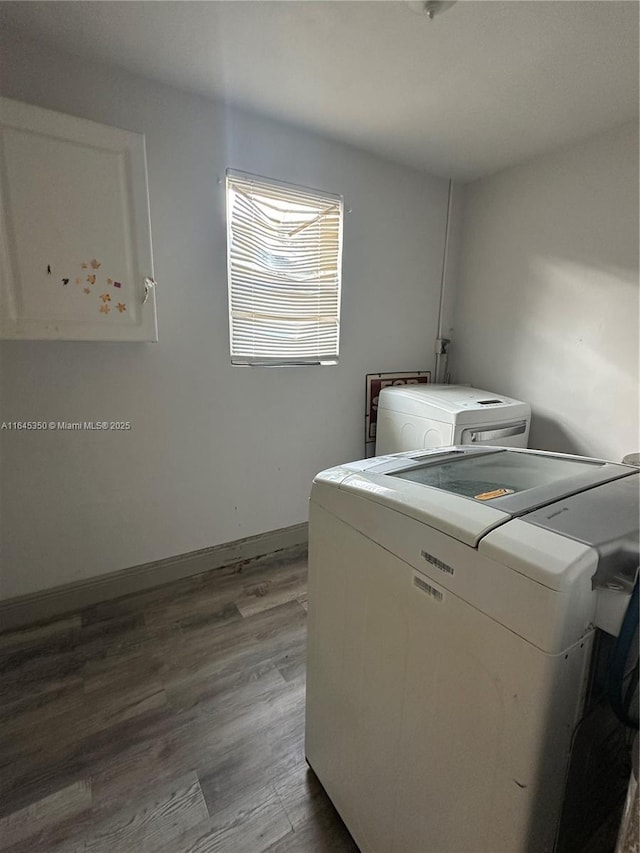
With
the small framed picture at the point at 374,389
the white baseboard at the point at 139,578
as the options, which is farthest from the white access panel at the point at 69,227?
the small framed picture at the point at 374,389

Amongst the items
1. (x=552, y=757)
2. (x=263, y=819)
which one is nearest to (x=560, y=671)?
(x=552, y=757)

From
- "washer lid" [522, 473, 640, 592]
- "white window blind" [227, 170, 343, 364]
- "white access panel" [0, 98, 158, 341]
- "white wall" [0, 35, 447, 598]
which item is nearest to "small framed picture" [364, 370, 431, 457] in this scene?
"white wall" [0, 35, 447, 598]

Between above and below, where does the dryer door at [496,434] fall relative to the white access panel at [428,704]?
above

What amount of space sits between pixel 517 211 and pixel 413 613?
2444 millimetres

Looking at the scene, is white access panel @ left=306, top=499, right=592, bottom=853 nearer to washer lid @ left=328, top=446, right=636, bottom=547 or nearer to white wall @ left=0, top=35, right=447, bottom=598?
washer lid @ left=328, top=446, right=636, bottom=547

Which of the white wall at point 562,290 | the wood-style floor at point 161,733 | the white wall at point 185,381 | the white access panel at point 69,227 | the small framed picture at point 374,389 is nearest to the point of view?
the wood-style floor at point 161,733

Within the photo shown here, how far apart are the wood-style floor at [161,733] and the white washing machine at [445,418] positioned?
1.04 meters

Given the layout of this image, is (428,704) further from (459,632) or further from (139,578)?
(139,578)

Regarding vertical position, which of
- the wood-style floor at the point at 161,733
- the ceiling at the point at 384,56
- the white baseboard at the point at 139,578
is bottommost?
the wood-style floor at the point at 161,733

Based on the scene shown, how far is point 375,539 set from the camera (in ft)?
2.66

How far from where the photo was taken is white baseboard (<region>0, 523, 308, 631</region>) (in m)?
1.73

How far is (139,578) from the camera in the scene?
1967 mm

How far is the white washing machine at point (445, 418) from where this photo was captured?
1.97 m

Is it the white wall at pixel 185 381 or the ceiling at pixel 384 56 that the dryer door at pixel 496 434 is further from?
the ceiling at pixel 384 56
